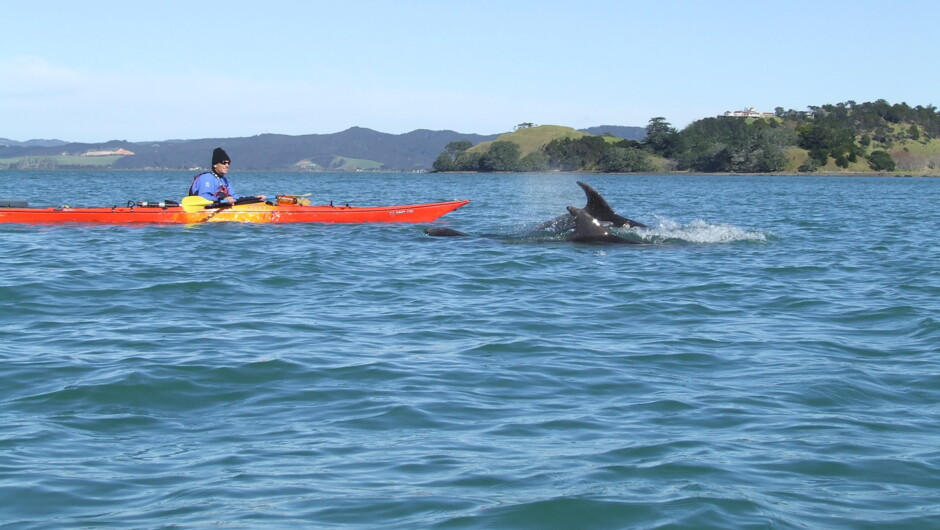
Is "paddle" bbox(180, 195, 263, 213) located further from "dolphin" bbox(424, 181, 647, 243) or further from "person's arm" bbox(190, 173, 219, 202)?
"dolphin" bbox(424, 181, 647, 243)

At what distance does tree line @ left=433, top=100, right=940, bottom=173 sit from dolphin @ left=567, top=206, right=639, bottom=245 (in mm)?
143835

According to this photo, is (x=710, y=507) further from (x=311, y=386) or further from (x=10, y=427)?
(x=10, y=427)

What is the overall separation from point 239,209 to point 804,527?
65.1 feet

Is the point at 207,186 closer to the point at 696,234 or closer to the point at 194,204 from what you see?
the point at 194,204

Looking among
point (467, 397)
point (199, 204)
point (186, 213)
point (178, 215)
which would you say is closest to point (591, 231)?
point (199, 204)

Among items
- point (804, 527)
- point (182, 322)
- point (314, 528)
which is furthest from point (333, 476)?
point (182, 322)

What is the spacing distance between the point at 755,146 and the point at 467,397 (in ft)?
526

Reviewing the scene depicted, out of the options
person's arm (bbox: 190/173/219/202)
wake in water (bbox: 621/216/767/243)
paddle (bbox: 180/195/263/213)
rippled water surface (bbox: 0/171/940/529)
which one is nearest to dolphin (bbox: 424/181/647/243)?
wake in water (bbox: 621/216/767/243)

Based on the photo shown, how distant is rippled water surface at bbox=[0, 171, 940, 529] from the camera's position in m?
5.54

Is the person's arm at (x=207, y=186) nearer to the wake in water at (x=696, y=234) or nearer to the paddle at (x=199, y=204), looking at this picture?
the paddle at (x=199, y=204)

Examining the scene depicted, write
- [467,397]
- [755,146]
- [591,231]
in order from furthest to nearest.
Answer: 1. [755,146]
2. [591,231]
3. [467,397]

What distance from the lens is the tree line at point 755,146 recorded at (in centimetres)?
16038

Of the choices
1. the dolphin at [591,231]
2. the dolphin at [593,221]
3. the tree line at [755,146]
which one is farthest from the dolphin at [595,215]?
the tree line at [755,146]

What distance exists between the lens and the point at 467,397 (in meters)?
7.82
